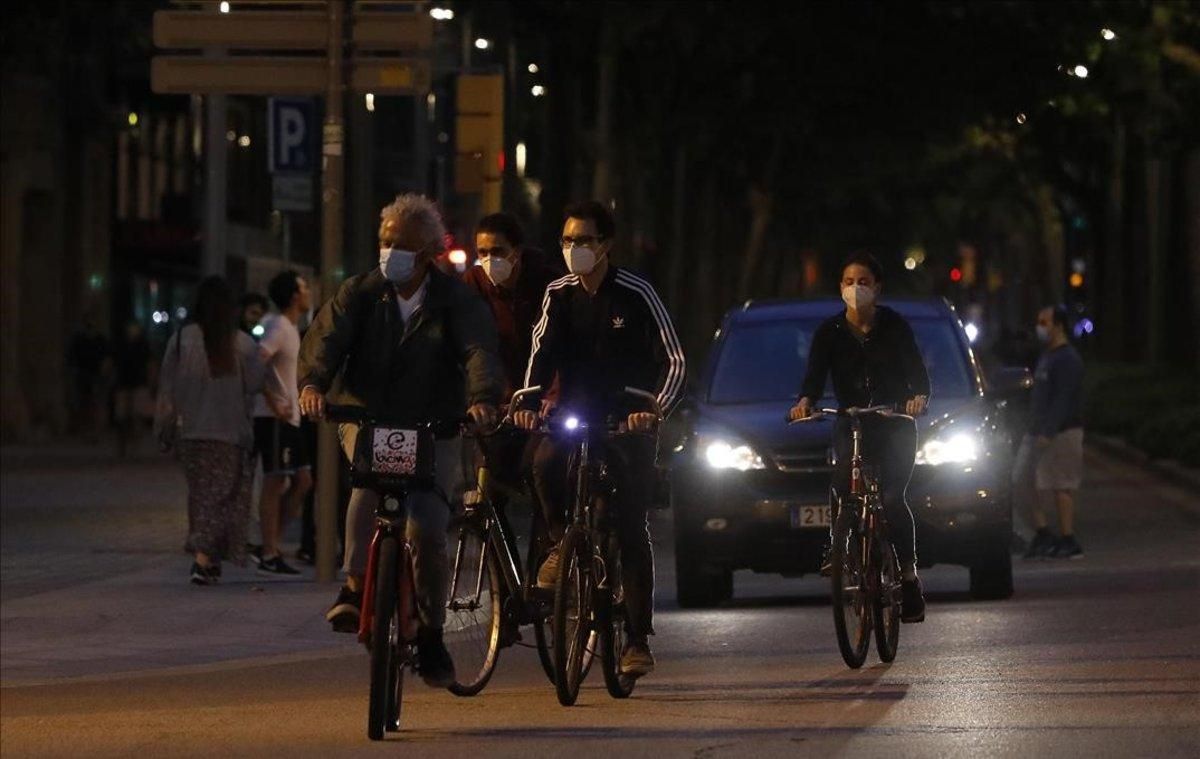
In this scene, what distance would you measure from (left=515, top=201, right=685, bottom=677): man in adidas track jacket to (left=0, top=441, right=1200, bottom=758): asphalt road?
503 mm

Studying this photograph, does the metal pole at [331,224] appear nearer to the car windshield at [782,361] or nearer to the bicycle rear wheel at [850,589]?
the car windshield at [782,361]

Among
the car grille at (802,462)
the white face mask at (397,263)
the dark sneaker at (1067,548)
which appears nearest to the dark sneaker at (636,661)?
the white face mask at (397,263)

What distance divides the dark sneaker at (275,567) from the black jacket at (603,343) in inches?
284

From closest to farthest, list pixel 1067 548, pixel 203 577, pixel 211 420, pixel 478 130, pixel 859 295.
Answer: pixel 859 295 < pixel 203 577 < pixel 211 420 < pixel 1067 548 < pixel 478 130

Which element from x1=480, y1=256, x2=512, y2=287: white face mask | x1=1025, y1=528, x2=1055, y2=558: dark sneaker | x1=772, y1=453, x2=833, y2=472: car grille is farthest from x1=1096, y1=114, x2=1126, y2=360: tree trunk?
x1=480, y1=256, x2=512, y2=287: white face mask

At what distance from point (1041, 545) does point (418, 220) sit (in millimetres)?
Result: 10320

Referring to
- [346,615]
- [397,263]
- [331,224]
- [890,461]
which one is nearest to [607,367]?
[397,263]

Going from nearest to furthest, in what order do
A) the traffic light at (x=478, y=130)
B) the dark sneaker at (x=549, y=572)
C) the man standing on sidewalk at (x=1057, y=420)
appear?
1. the dark sneaker at (x=549, y=572)
2. the man standing on sidewalk at (x=1057, y=420)
3. the traffic light at (x=478, y=130)

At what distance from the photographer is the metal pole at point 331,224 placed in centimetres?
1681

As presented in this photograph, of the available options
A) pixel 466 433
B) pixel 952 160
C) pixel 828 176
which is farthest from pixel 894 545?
pixel 952 160

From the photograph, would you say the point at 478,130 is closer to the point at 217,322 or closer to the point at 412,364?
the point at 217,322

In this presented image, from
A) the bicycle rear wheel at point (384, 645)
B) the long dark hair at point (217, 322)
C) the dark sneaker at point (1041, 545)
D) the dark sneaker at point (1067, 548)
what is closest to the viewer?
the bicycle rear wheel at point (384, 645)

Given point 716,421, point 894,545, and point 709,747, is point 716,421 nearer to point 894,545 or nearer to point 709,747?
point 894,545

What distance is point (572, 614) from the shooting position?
35.8ft
